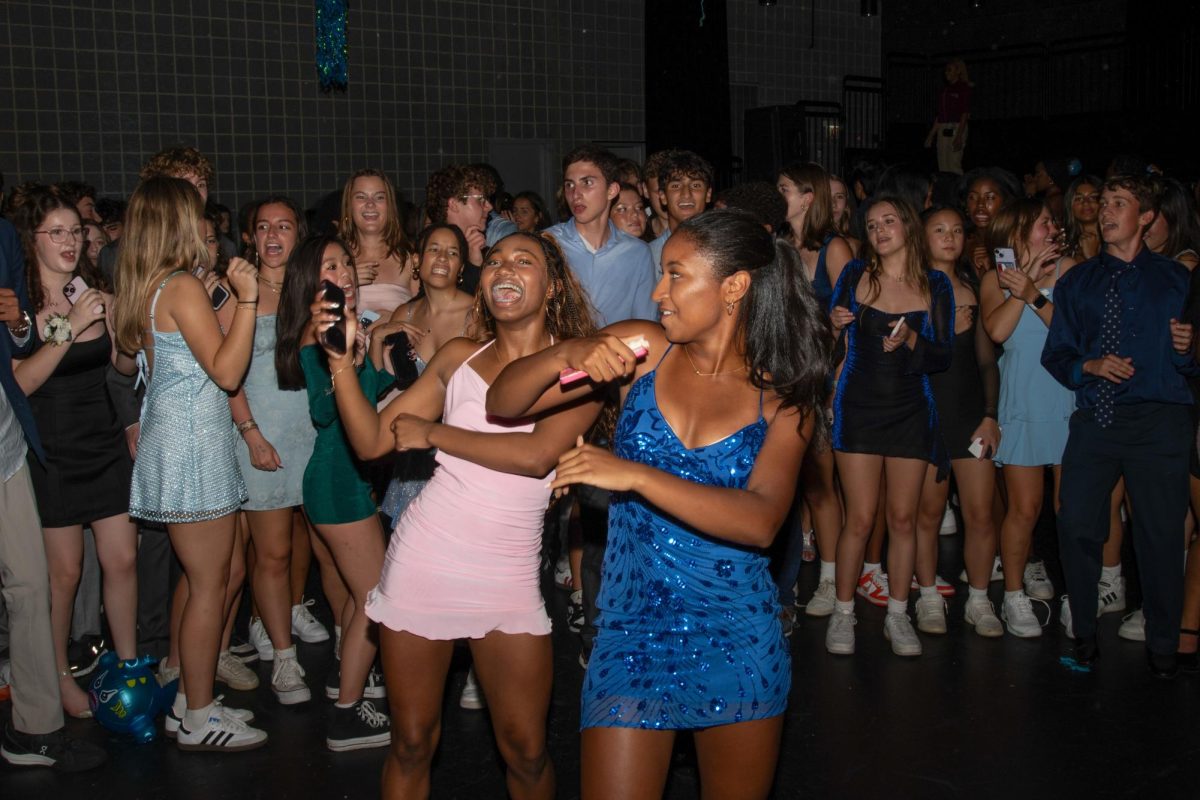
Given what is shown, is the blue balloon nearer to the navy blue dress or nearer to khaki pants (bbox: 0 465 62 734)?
khaki pants (bbox: 0 465 62 734)

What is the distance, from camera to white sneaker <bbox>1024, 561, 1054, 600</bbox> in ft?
→ 16.9

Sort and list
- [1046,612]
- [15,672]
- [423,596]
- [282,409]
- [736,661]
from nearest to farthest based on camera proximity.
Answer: [736,661], [423,596], [15,672], [282,409], [1046,612]

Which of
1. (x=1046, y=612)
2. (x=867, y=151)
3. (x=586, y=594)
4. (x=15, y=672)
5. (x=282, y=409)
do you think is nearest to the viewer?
(x=15, y=672)

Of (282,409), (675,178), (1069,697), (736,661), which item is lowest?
(1069,697)

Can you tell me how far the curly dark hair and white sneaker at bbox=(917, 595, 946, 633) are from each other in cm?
257

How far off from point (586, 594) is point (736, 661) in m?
1.96

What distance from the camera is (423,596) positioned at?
2717mm

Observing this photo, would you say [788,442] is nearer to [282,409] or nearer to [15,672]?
[282,409]

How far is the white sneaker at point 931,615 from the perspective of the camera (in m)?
4.71

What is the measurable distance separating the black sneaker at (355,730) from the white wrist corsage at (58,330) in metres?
1.44

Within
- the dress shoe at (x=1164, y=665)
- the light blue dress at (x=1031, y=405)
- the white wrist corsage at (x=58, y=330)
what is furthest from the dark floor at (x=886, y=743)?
the white wrist corsage at (x=58, y=330)

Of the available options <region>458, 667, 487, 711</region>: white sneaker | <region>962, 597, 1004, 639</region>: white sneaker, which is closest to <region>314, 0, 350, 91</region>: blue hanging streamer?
<region>458, 667, 487, 711</region>: white sneaker

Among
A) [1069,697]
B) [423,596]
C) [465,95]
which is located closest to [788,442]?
[423,596]

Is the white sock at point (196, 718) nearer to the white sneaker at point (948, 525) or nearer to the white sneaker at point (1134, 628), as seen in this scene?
the white sneaker at point (1134, 628)
